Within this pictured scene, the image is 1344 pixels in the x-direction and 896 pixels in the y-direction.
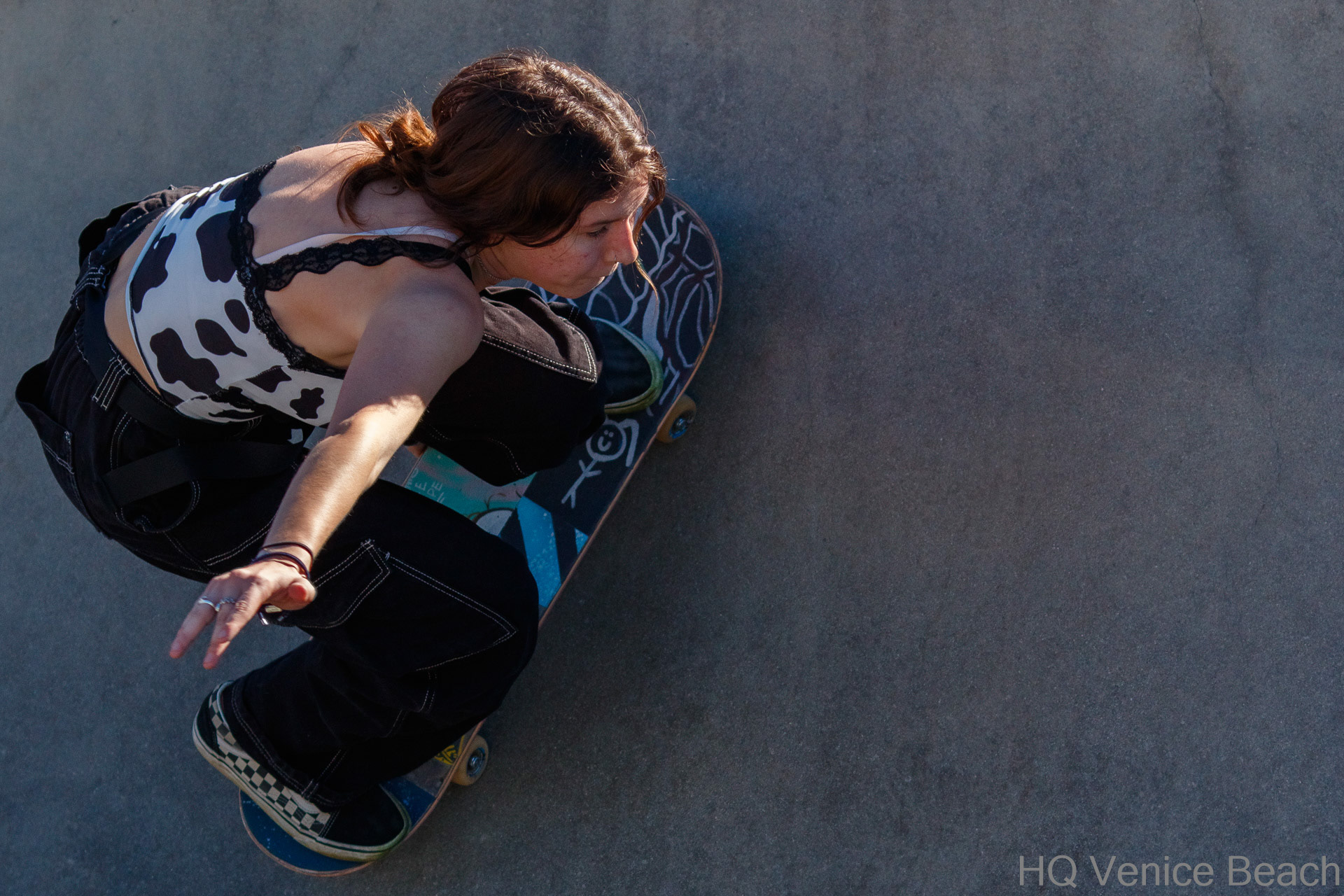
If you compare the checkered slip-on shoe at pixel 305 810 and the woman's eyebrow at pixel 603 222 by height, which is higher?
the woman's eyebrow at pixel 603 222

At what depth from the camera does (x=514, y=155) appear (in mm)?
1458

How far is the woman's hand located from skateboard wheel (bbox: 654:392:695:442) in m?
1.41

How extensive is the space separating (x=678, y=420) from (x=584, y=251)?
100 cm

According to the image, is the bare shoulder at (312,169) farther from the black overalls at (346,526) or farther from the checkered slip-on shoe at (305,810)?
the checkered slip-on shoe at (305,810)

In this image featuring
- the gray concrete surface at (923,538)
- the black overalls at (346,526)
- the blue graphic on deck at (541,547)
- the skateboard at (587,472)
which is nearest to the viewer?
the black overalls at (346,526)

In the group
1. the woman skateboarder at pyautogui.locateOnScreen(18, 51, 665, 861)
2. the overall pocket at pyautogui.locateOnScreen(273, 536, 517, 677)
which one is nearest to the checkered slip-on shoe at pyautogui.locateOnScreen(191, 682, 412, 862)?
the woman skateboarder at pyautogui.locateOnScreen(18, 51, 665, 861)

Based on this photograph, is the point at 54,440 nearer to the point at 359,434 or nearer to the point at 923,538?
the point at 359,434

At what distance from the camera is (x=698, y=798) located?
224 cm

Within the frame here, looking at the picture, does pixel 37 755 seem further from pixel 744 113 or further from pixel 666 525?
pixel 744 113

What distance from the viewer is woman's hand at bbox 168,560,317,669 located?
3.65ft

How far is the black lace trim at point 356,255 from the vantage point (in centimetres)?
146

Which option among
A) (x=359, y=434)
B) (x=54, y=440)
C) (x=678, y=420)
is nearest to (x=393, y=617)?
(x=359, y=434)

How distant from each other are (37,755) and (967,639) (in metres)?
2.68

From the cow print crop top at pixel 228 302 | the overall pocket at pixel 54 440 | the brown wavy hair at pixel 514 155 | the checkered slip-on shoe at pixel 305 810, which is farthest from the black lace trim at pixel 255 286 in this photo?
the checkered slip-on shoe at pixel 305 810
